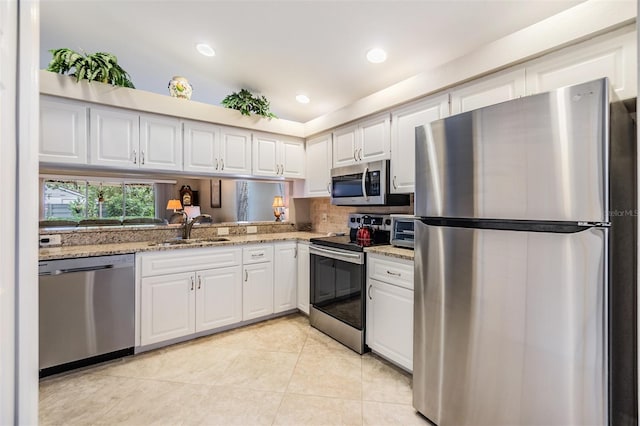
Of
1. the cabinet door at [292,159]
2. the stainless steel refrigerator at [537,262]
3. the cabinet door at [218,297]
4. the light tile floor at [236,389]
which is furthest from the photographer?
the cabinet door at [292,159]

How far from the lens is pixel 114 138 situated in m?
2.57

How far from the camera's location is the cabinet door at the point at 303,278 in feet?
10.6

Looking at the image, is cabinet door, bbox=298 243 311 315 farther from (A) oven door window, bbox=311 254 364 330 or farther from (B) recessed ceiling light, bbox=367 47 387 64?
(B) recessed ceiling light, bbox=367 47 387 64

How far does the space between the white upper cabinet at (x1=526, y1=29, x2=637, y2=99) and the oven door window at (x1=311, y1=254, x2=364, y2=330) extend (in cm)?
174

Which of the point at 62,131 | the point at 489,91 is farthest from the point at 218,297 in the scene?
the point at 489,91

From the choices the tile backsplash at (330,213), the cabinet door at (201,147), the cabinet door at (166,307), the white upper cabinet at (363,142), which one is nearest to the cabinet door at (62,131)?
the cabinet door at (201,147)

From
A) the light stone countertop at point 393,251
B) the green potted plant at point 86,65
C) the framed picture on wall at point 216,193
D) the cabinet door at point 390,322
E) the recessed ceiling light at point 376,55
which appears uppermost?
the recessed ceiling light at point 376,55

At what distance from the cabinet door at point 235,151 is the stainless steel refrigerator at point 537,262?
2251 mm

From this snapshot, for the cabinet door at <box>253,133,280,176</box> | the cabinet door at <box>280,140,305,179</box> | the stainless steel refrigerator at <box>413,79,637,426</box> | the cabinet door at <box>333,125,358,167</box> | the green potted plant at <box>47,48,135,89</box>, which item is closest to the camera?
the stainless steel refrigerator at <box>413,79,637,426</box>

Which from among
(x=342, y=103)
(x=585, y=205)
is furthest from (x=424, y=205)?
(x=342, y=103)

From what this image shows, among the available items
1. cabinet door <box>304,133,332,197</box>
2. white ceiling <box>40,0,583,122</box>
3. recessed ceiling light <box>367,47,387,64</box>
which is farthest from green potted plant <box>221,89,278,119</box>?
recessed ceiling light <box>367,47,387,64</box>

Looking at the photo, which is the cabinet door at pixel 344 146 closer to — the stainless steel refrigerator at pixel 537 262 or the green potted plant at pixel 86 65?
the stainless steel refrigerator at pixel 537 262

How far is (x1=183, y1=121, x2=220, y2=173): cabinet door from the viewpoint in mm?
2938

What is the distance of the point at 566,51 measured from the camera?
5.31ft
